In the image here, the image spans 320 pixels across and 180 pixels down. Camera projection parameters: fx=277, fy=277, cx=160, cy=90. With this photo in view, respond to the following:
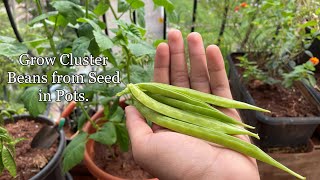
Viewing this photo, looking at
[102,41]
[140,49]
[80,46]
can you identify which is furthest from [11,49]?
[140,49]

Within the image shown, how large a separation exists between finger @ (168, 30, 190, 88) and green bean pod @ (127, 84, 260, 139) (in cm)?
22

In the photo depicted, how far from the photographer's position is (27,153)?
1529mm

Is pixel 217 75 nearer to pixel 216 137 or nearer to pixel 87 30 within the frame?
pixel 216 137

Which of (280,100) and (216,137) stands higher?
(216,137)

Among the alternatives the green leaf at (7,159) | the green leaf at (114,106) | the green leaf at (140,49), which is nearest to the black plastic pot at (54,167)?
the green leaf at (7,159)

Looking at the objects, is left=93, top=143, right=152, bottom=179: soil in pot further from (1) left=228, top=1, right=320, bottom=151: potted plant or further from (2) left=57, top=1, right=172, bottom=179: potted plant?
(1) left=228, top=1, right=320, bottom=151: potted plant

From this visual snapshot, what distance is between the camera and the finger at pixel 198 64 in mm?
1266

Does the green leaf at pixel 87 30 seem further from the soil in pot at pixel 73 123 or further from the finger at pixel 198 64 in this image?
the soil in pot at pixel 73 123

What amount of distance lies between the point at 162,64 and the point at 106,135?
46 centimetres

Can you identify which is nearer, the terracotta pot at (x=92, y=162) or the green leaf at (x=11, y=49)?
the green leaf at (x=11, y=49)

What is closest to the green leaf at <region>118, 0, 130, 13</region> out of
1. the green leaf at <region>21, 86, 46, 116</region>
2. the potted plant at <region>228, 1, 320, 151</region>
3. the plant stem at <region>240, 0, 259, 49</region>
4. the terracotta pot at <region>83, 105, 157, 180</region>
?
the green leaf at <region>21, 86, 46, 116</region>

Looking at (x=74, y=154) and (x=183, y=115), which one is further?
(x=74, y=154)

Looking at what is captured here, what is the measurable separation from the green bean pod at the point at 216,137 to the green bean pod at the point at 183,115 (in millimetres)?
24

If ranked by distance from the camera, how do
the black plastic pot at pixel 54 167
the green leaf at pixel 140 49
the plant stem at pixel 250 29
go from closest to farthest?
the green leaf at pixel 140 49
the black plastic pot at pixel 54 167
the plant stem at pixel 250 29
